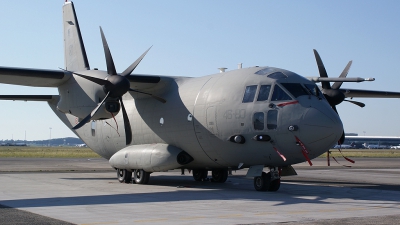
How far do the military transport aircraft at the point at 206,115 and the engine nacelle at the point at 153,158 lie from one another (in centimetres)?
4

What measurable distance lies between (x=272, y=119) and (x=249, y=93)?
53.1 inches

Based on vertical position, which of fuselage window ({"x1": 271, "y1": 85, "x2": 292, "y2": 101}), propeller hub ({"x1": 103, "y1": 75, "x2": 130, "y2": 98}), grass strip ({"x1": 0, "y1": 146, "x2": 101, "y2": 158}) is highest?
propeller hub ({"x1": 103, "y1": 75, "x2": 130, "y2": 98})

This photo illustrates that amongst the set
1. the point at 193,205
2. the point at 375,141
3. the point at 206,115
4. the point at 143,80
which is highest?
the point at 143,80

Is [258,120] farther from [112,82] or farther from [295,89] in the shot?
[112,82]

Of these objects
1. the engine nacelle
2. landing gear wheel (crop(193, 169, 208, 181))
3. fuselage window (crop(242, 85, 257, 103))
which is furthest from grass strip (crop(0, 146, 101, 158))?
fuselage window (crop(242, 85, 257, 103))

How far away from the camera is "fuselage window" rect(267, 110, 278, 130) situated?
16.2 m

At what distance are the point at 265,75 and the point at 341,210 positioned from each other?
19.5ft

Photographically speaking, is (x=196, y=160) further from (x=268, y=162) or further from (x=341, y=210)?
(x=341, y=210)

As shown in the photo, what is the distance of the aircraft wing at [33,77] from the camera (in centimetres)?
1866

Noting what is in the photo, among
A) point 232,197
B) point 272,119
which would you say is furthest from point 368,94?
point 232,197

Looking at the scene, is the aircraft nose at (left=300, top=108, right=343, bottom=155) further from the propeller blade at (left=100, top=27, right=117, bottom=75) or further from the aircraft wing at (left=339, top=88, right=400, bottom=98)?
the aircraft wing at (left=339, top=88, right=400, bottom=98)

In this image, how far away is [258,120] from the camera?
54.3ft

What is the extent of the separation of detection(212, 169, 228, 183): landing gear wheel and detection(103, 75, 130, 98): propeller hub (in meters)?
5.74

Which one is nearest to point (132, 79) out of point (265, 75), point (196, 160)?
point (196, 160)
